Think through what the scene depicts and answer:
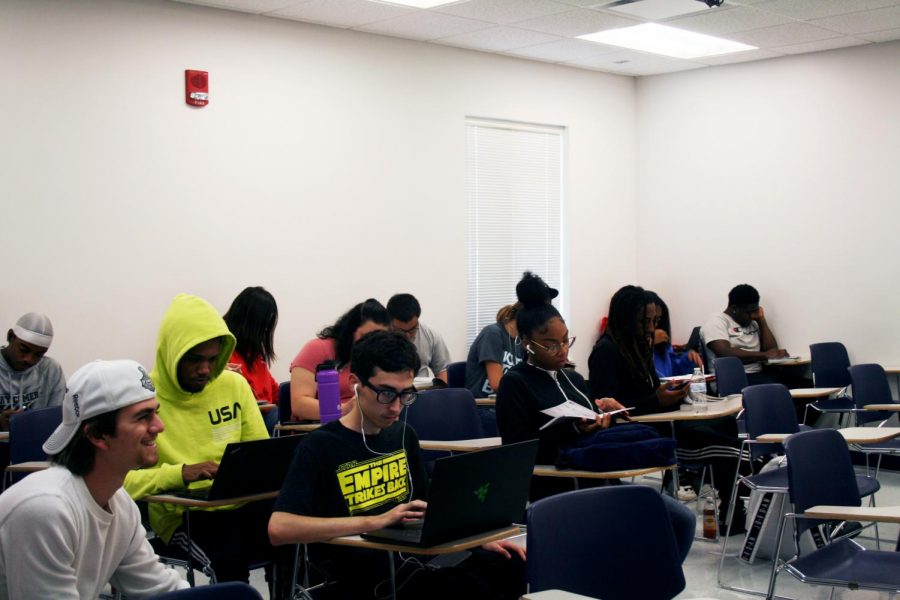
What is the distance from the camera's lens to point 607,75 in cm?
939

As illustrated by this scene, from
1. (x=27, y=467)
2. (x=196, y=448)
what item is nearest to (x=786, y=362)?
(x=196, y=448)

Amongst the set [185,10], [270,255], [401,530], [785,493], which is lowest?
[785,493]

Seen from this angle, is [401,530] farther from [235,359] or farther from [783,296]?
[783,296]

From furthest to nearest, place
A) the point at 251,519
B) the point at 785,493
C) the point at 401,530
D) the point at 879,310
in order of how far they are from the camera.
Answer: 1. the point at 879,310
2. the point at 785,493
3. the point at 251,519
4. the point at 401,530

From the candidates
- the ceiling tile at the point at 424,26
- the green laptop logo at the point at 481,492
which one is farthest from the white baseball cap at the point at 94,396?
the ceiling tile at the point at 424,26

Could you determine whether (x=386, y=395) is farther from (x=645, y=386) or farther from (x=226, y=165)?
(x=226, y=165)

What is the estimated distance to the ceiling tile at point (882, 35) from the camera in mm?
7770

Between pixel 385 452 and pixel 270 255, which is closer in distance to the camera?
pixel 385 452

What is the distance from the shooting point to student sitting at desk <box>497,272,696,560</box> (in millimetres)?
4176

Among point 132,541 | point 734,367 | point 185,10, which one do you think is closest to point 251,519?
point 132,541

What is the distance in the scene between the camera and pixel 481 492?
2.88 meters

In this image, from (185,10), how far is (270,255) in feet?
5.36

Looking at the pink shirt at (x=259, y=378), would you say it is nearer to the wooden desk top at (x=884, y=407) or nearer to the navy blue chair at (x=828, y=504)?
the navy blue chair at (x=828, y=504)

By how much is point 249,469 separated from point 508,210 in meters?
5.42
